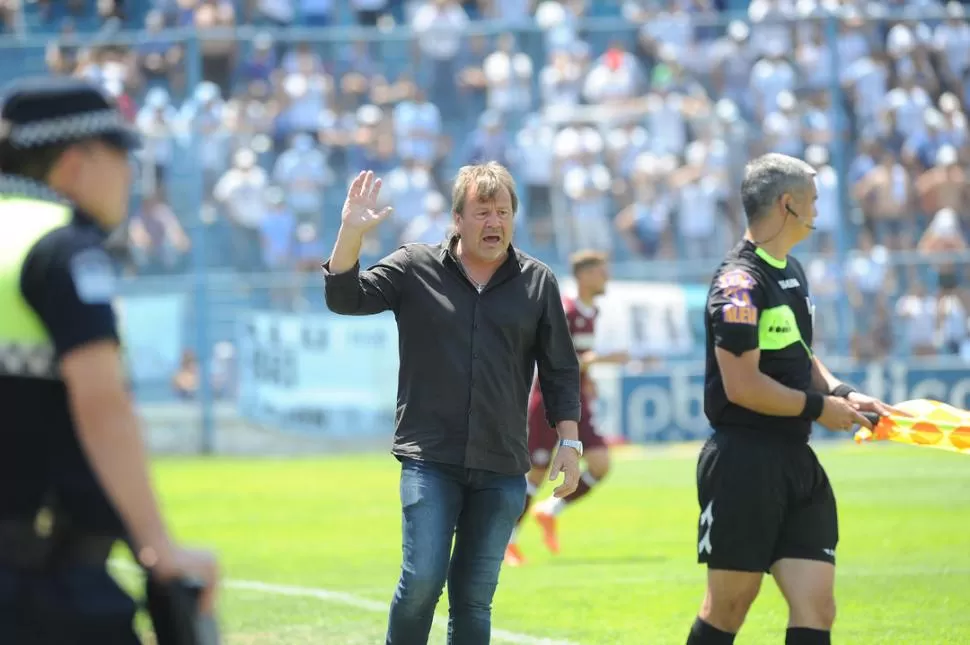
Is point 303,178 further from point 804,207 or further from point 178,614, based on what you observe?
point 178,614

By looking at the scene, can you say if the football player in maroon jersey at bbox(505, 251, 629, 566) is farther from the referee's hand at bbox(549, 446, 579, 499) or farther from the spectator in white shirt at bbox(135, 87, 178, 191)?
the spectator in white shirt at bbox(135, 87, 178, 191)

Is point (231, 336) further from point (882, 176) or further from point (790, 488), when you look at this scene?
point (790, 488)

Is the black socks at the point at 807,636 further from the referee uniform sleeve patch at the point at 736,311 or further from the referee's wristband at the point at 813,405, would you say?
the referee uniform sleeve patch at the point at 736,311

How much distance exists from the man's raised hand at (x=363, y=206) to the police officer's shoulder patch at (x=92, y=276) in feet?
8.29

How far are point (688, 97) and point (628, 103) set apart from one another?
41.3 inches

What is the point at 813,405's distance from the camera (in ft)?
19.6

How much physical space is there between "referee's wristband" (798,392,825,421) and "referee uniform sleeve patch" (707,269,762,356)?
0.29m

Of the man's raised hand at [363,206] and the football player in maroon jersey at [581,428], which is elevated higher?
the man's raised hand at [363,206]

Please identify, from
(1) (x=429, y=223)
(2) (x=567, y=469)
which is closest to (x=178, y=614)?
(2) (x=567, y=469)

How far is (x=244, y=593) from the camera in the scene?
35.4ft

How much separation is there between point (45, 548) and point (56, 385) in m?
0.37

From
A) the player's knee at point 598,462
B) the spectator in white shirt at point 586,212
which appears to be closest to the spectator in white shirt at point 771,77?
the spectator in white shirt at point 586,212

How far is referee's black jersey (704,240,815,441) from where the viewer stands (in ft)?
19.7

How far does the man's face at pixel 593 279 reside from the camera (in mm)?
12945
